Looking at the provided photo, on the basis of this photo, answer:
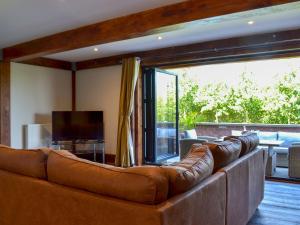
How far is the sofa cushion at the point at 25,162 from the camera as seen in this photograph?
2092 mm

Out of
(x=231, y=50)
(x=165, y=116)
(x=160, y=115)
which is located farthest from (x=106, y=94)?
(x=231, y=50)

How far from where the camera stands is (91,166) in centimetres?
180

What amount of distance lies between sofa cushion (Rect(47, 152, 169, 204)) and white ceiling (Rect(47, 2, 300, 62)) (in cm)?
225

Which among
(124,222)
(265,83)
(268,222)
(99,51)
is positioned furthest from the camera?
(265,83)

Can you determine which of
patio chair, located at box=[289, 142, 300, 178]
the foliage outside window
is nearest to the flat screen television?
the foliage outside window

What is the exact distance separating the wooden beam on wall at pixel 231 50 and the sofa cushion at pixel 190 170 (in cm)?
321

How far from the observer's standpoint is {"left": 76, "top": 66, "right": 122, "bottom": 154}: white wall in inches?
267

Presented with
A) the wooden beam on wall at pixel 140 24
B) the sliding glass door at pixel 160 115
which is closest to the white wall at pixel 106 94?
the sliding glass door at pixel 160 115

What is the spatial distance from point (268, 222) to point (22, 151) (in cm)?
263

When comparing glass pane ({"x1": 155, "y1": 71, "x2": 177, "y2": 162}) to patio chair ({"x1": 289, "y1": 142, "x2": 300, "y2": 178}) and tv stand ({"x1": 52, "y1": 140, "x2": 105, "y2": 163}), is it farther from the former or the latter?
patio chair ({"x1": 289, "y1": 142, "x2": 300, "y2": 178})

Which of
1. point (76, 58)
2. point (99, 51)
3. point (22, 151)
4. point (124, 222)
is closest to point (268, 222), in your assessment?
point (124, 222)

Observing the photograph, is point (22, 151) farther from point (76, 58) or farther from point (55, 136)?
point (76, 58)

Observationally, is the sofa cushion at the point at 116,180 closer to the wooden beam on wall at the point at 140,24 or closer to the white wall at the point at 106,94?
the wooden beam on wall at the point at 140,24

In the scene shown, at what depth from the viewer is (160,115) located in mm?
6691
